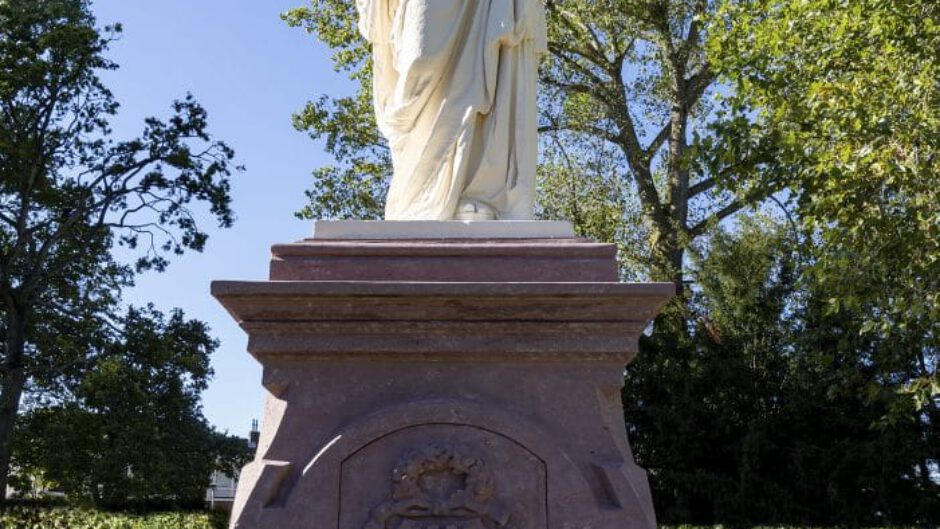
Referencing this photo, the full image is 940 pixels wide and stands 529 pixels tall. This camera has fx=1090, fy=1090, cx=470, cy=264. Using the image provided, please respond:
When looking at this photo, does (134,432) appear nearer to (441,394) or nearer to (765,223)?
(765,223)

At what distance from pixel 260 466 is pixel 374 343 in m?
0.59

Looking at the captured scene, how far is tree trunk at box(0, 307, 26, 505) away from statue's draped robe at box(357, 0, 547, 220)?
13604 mm

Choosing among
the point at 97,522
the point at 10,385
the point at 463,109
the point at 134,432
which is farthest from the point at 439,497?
the point at 10,385

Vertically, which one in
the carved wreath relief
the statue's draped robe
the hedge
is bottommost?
the carved wreath relief

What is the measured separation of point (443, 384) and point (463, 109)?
1631 mm

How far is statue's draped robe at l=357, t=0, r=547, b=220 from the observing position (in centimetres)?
508

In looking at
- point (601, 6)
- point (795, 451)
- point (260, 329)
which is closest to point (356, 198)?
point (601, 6)

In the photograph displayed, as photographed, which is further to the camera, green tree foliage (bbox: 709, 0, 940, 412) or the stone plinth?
green tree foliage (bbox: 709, 0, 940, 412)

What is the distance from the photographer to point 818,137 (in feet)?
40.4

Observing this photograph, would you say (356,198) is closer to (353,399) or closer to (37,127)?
(37,127)

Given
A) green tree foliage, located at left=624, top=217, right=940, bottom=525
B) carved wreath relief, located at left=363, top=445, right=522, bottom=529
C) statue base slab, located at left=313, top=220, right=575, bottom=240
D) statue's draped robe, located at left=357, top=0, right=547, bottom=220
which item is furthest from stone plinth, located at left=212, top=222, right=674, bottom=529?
green tree foliage, located at left=624, top=217, right=940, bottom=525

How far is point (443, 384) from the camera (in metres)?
3.97

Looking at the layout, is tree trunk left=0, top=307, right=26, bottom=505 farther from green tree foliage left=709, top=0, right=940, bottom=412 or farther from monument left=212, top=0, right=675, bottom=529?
monument left=212, top=0, right=675, bottom=529

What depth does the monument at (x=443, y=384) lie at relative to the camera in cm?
379
